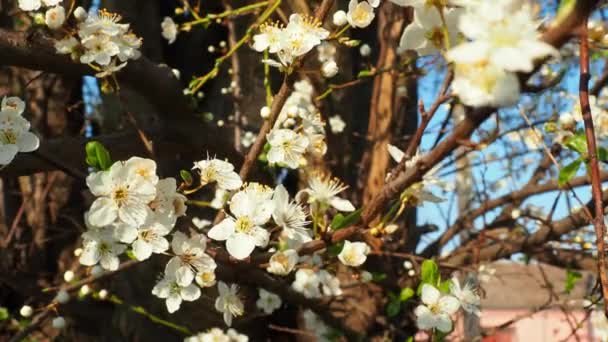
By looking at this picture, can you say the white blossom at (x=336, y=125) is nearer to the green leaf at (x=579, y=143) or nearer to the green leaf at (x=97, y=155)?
the green leaf at (x=579, y=143)

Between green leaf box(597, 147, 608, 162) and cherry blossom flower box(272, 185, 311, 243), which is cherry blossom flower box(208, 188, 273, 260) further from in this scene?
green leaf box(597, 147, 608, 162)

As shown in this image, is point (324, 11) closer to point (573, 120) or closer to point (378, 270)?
point (573, 120)

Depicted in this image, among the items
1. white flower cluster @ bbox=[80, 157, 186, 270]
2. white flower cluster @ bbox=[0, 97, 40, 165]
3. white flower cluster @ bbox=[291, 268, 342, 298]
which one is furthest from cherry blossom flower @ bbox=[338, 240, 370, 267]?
white flower cluster @ bbox=[291, 268, 342, 298]

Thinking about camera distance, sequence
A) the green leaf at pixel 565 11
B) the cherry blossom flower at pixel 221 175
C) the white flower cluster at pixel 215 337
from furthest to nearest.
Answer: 1. the white flower cluster at pixel 215 337
2. the cherry blossom flower at pixel 221 175
3. the green leaf at pixel 565 11

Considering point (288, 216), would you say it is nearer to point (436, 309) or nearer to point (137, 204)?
point (137, 204)

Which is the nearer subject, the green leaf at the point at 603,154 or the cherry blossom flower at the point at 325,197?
the cherry blossom flower at the point at 325,197

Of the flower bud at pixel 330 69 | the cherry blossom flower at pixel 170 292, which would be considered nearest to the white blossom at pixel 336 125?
the flower bud at pixel 330 69

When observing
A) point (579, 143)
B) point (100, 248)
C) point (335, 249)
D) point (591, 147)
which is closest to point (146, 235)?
point (100, 248)
